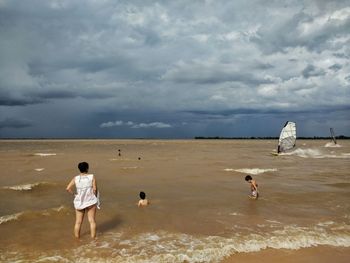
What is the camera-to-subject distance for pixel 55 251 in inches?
290

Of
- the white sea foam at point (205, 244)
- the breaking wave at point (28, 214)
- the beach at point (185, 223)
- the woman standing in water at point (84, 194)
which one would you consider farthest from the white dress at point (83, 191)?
the breaking wave at point (28, 214)

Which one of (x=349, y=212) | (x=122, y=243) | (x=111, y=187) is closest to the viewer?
(x=122, y=243)

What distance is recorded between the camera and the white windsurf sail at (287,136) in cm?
4069

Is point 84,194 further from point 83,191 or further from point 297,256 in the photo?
point 297,256

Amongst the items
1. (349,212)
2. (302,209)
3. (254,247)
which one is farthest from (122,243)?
(349,212)

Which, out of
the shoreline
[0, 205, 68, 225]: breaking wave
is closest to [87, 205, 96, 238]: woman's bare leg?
[0, 205, 68, 225]: breaking wave

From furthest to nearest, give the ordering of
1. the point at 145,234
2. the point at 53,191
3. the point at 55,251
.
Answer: the point at 53,191 < the point at 145,234 < the point at 55,251

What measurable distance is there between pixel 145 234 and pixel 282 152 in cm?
3526

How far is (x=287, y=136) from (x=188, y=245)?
35816 mm

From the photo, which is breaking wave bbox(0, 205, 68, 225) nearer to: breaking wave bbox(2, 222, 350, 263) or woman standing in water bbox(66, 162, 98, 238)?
woman standing in water bbox(66, 162, 98, 238)

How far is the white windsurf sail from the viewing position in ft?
133

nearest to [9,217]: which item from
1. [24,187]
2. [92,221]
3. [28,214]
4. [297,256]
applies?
[28,214]

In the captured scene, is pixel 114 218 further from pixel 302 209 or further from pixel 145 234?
pixel 302 209

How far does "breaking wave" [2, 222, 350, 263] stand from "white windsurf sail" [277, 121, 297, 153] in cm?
3282
